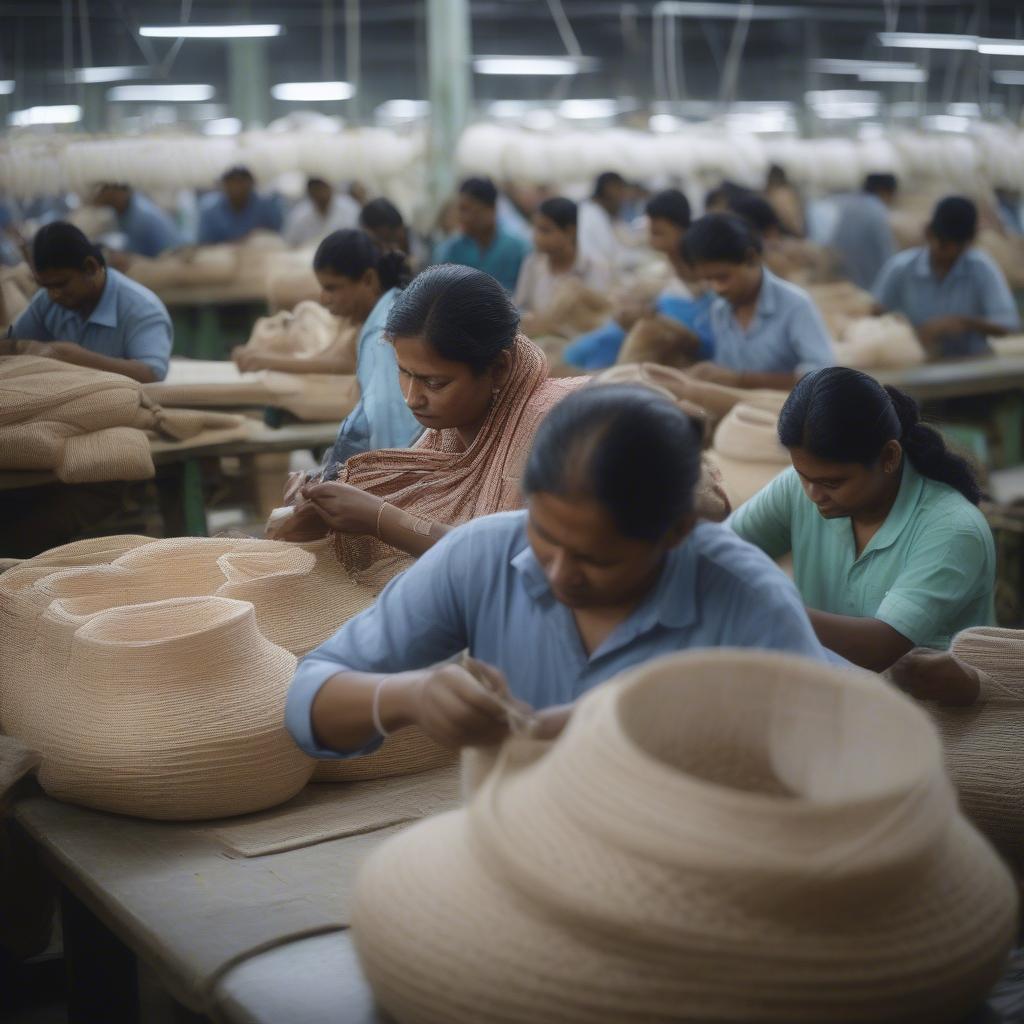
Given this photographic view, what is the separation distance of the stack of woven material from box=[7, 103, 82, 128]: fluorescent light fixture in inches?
57.8

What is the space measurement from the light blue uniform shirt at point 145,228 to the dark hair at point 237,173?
1949 millimetres

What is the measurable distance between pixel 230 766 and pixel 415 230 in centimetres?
693

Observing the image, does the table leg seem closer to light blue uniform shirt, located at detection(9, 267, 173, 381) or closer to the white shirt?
light blue uniform shirt, located at detection(9, 267, 173, 381)

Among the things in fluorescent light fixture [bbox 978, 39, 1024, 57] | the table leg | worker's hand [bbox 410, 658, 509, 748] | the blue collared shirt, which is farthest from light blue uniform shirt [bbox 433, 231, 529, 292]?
worker's hand [bbox 410, 658, 509, 748]

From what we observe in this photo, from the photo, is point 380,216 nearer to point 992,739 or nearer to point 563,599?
point 992,739

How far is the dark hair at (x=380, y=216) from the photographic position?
20.4 feet

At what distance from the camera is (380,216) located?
20.5 feet

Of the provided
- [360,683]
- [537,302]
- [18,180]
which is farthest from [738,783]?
[537,302]

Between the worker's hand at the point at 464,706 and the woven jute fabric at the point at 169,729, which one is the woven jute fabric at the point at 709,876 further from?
the woven jute fabric at the point at 169,729

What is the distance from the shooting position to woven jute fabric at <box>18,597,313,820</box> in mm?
2283

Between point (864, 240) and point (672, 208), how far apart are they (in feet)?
12.7

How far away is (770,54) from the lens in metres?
25.4

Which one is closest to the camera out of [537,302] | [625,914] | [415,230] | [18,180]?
[625,914]

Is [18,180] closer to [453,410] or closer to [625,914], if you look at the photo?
[453,410]
